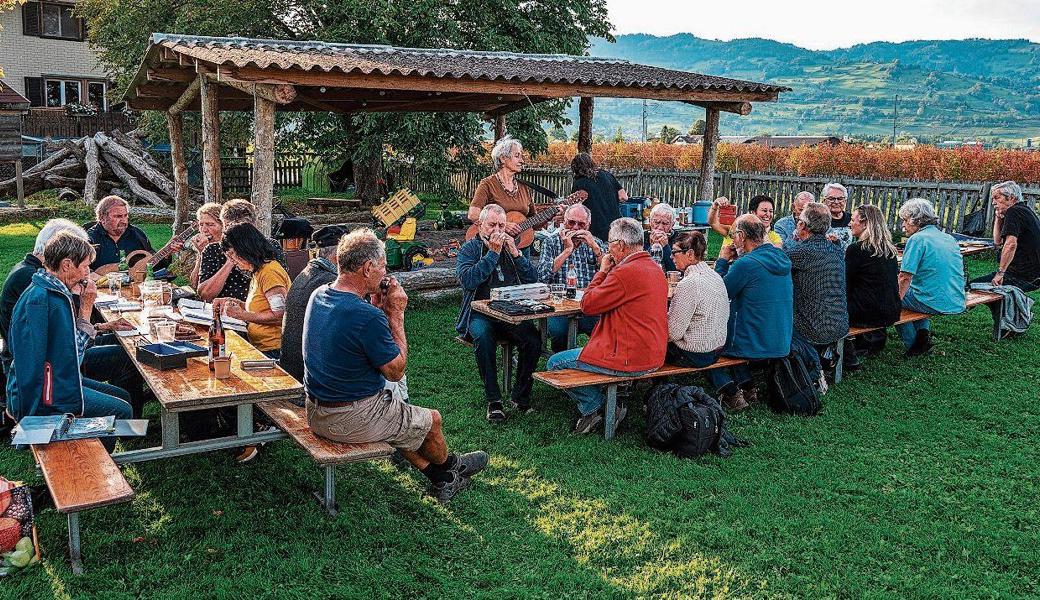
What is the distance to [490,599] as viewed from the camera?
377 centimetres

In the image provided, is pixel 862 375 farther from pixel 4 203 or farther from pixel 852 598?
pixel 4 203

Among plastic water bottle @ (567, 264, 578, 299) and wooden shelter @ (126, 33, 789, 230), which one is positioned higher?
wooden shelter @ (126, 33, 789, 230)

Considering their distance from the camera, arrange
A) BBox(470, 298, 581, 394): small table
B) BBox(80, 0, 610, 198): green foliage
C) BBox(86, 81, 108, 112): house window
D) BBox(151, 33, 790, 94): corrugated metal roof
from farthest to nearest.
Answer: BBox(86, 81, 108, 112): house window < BBox(80, 0, 610, 198): green foliage < BBox(151, 33, 790, 94): corrugated metal roof < BBox(470, 298, 581, 394): small table

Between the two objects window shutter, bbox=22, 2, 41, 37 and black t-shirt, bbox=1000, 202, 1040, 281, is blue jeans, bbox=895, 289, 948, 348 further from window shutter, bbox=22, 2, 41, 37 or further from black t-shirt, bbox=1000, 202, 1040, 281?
window shutter, bbox=22, 2, 41, 37

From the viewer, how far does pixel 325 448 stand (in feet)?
13.6

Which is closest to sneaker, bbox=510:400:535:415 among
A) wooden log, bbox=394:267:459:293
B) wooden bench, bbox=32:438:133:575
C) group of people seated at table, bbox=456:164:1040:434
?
group of people seated at table, bbox=456:164:1040:434

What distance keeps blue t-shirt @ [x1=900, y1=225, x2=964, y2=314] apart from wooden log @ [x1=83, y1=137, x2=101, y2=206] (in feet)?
55.4

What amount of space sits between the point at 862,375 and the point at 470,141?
1436 cm

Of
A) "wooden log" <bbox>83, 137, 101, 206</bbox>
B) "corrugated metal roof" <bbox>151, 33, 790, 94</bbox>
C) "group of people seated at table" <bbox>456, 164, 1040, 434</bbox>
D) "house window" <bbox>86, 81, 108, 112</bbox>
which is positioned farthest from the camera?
"house window" <bbox>86, 81, 108, 112</bbox>

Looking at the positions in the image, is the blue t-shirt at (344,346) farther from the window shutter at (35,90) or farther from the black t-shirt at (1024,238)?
the window shutter at (35,90)

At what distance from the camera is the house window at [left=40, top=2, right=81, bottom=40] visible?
29.7m

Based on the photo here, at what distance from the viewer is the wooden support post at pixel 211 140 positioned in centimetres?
958

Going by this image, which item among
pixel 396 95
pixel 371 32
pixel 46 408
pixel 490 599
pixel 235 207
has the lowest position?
pixel 490 599

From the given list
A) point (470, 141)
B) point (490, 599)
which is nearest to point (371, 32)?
point (470, 141)
